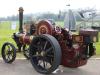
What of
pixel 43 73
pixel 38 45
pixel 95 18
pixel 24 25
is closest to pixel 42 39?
pixel 38 45

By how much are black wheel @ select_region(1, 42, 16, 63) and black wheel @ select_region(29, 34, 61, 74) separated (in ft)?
3.32

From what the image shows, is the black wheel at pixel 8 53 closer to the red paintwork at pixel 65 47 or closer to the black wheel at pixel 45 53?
the black wheel at pixel 45 53

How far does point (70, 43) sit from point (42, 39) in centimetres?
66

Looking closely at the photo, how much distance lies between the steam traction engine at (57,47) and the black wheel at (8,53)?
1012 millimetres

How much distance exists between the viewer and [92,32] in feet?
24.4

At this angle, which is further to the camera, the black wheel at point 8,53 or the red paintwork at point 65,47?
the black wheel at point 8,53

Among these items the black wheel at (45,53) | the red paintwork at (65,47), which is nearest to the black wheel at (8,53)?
the black wheel at (45,53)

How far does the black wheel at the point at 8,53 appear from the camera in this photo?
8.92 metres

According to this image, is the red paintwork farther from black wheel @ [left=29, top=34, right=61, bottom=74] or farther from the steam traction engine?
black wheel @ [left=29, top=34, right=61, bottom=74]

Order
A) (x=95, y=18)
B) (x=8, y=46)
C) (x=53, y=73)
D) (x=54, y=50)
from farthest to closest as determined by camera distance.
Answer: (x=95, y=18) < (x=8, y=46) < (x=53, y=73) < (x=54, y=50)

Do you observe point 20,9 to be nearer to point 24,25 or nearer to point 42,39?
point 24,25

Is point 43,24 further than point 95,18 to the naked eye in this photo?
No

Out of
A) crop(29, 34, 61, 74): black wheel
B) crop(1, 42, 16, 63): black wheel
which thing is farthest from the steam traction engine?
crop(1, 42, 16, 63): black wheel

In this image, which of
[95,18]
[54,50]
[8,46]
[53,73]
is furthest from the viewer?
[95,18]
